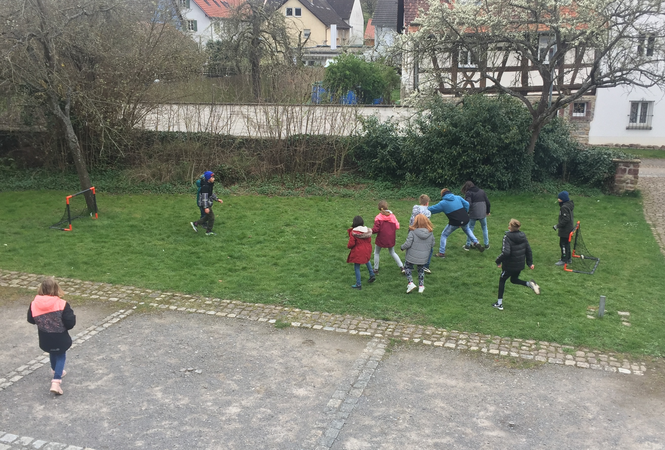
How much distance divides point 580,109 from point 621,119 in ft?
5.94

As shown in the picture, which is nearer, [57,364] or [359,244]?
[57,364]

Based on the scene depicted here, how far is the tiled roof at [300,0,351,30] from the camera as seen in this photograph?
58375 mm

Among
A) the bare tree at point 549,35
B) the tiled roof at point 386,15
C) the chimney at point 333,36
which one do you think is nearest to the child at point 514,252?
the bare tree at point 549,35

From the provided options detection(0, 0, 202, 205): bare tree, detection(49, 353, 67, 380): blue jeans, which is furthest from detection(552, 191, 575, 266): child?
detection(0, 0, 202, 205): bare tree

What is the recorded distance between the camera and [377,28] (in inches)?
1906

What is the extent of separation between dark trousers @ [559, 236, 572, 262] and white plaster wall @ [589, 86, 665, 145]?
57.0 ft

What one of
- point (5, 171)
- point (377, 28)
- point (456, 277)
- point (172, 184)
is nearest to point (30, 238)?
point (172, 184)

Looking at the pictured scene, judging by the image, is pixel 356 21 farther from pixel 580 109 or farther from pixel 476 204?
pixel 476 204

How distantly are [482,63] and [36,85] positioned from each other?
11431 millimetres

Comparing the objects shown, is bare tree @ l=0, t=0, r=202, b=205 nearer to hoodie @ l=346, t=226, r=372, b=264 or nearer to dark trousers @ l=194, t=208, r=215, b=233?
dark trousers @ l=194, t=208, r=215, b=233

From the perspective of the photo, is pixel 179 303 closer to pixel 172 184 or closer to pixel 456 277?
pixel 456 277

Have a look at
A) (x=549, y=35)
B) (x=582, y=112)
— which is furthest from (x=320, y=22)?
(x=549, y=35)

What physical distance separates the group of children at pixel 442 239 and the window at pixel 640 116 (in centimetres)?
1802

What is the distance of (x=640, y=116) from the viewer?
25.6 meters
